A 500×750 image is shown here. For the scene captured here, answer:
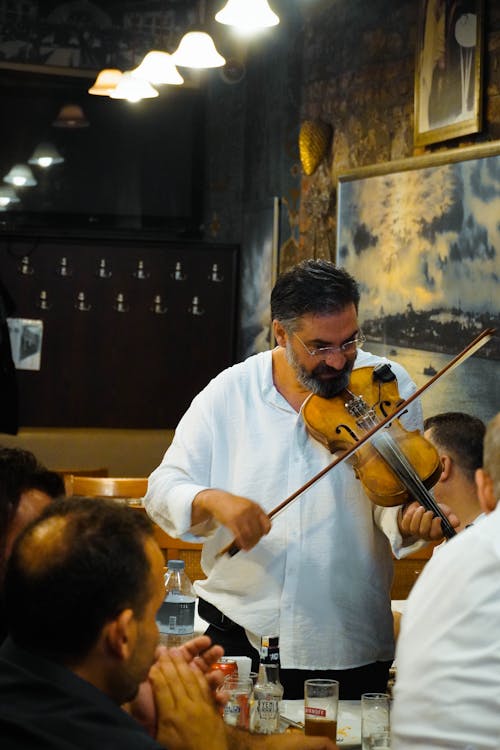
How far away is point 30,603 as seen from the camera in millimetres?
1690

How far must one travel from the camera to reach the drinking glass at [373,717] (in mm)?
2230

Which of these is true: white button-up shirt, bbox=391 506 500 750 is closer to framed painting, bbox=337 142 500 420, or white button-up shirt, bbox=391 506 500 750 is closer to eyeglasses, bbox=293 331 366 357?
eyeglasses, bbox=293 331 366 357

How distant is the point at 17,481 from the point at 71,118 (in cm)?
554

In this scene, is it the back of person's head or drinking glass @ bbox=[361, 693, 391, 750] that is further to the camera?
drinking glass @ bbox=[361, 693, 391, 750]

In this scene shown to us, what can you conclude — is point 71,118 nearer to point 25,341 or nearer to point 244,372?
point 25,341

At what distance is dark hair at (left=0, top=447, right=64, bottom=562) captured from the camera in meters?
2.32

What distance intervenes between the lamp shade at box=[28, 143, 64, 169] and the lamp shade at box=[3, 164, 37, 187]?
0.06m

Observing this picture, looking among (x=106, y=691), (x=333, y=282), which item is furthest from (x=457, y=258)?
(x=106, y=691)

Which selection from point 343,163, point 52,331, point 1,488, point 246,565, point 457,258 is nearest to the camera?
point 1,488

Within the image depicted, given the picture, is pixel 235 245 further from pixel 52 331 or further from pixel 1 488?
pixel 1 488

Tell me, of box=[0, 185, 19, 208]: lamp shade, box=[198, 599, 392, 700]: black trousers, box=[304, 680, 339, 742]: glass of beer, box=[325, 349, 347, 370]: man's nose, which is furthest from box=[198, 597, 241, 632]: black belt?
box=[0, 185, 19, 208]: lamp shade

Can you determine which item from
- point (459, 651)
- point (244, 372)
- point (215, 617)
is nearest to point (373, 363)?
point (244, 372)

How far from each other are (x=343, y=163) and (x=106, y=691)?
4824mm

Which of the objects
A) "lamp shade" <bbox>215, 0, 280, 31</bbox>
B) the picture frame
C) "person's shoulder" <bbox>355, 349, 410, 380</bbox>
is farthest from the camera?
the picture frame
